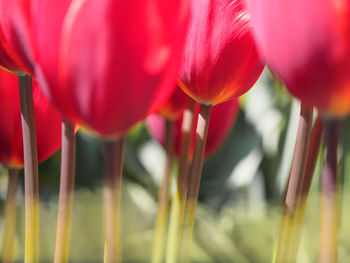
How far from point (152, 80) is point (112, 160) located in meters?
0.02

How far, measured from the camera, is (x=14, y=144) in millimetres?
199

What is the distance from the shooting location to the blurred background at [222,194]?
0.33 meters

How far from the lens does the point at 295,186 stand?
0.16 m

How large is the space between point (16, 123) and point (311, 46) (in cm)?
13

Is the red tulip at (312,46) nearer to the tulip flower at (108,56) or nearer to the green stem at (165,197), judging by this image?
the tulip flower at (108,56)

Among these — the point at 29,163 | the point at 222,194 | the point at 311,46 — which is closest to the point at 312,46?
the point at 311,46

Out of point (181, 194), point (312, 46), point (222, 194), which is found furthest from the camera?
point (222, 194)

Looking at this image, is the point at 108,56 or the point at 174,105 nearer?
the point at 108,56

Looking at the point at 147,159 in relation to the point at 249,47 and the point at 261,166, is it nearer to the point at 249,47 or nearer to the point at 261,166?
the point at 261,166

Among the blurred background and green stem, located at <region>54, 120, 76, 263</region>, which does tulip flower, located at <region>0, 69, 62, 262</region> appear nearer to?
green stem, located at <region>54, 120, 76, 263</region>

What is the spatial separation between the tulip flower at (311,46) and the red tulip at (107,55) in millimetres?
23

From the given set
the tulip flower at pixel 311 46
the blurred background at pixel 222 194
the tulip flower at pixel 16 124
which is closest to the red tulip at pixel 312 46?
the tulip flower at pixel 311 46

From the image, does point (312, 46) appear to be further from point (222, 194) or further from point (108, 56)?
point (222, 194)

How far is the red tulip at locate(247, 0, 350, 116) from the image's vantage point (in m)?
0.11
